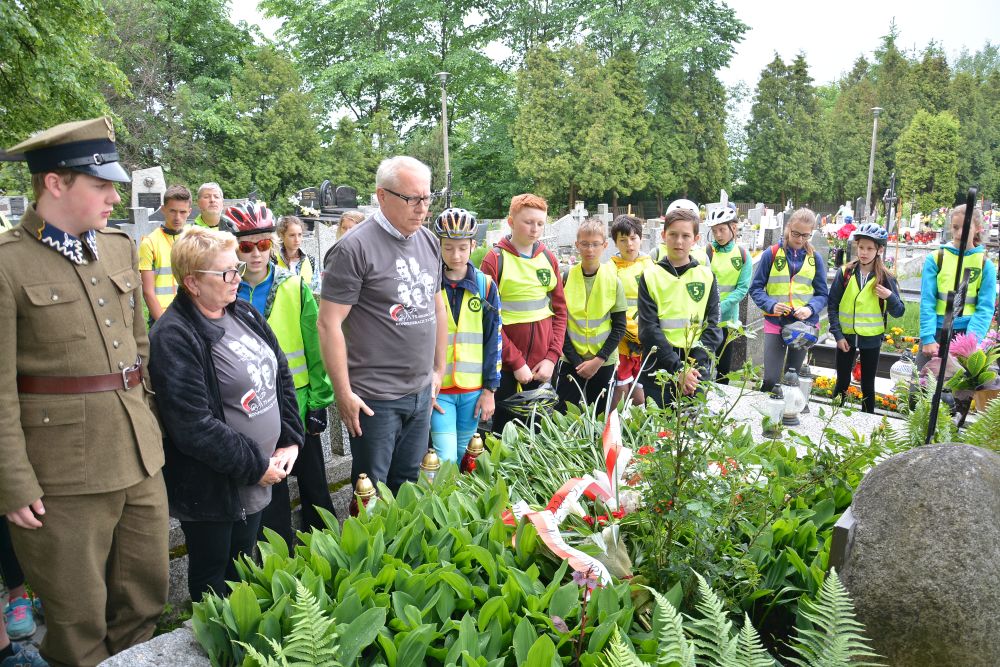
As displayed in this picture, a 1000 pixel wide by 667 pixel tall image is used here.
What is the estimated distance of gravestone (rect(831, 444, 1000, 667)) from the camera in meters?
1.75

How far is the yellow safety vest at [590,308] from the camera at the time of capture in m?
4.81

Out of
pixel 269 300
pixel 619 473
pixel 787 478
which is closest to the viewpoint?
pixel 619 473

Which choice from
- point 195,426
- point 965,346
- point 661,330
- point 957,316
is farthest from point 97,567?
point 957,316

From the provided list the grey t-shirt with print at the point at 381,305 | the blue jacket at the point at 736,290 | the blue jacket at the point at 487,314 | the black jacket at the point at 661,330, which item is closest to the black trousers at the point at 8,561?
the grey t-shirt with print at the point at 381,305

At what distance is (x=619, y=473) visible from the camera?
2473 millimetres

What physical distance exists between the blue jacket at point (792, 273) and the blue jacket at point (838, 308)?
0.08 meters

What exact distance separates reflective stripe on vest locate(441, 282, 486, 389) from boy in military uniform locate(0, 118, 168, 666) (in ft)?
5.50

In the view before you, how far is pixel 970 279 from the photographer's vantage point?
571 centimetres

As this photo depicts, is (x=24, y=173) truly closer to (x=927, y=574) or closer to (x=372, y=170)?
(x=372, y=170)

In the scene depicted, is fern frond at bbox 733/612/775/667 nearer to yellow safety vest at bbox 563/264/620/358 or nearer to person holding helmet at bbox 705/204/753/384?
yellow safety vest at bbox 563/264/620/358

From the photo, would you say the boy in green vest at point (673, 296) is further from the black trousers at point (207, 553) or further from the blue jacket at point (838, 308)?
the black trousers at point (207, 553)

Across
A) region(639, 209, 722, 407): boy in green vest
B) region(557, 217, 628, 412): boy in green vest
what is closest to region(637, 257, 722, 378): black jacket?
region(639, 209, 722, 407): boy in green vest

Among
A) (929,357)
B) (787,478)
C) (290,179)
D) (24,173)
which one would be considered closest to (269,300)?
(787,478)

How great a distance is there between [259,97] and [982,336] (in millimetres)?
24826
